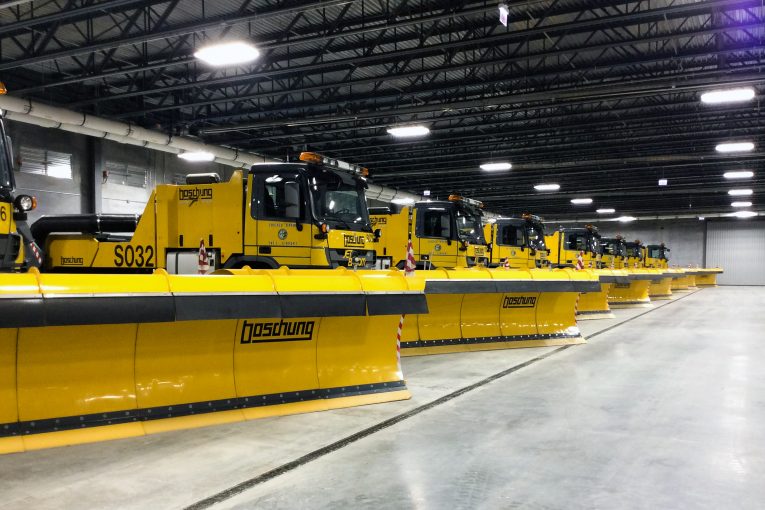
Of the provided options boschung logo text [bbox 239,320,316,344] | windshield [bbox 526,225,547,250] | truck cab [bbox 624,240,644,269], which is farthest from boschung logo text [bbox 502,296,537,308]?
truck cab [bbox 624,240,644,269]

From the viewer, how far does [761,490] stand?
11.9 ft

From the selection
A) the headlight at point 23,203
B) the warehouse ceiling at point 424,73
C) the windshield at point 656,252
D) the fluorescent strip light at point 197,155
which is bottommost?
the windshield at point 656,252

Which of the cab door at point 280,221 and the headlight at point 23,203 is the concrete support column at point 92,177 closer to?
the cab door at point 280,221

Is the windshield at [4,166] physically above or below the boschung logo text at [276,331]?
above

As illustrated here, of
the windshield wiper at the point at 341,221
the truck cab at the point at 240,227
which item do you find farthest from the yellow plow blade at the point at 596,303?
the windshield wiper at the point at 341,221

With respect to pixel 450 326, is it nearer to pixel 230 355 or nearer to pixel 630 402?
pixel 630 402

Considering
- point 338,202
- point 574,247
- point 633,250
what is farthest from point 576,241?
point 338,202

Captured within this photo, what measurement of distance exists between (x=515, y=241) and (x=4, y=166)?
15.1 metres

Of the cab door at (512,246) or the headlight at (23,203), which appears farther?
the cab door at (512,246)

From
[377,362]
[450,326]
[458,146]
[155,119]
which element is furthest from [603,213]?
[377,362]

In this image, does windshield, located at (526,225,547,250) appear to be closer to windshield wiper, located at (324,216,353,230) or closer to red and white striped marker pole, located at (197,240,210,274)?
windshield wiper, located at (324,216,353,230)

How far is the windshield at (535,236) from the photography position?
19328 mm

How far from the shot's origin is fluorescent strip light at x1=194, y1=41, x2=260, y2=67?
11.2 metres

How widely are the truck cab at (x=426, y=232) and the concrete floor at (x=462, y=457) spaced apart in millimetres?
7147
